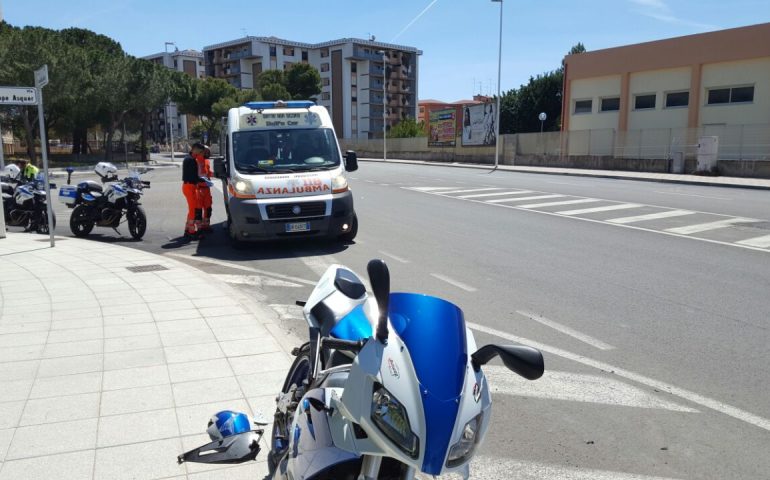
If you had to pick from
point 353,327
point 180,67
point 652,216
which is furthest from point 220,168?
point 180,67

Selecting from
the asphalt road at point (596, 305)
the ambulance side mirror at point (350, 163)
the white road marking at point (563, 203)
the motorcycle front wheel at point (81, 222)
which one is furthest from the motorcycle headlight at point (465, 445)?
the white road marking at point (563, 203)

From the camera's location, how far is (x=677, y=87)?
1502 inches

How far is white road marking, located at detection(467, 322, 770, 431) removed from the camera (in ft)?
13.5

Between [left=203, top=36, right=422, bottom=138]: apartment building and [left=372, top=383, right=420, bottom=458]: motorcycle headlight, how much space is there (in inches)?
4017

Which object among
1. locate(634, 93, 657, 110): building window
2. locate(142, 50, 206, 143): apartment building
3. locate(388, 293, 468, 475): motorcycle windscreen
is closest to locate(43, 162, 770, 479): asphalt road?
locate(388, 293, 468, 475): motorcycle windscreen

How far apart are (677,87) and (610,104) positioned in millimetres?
5129

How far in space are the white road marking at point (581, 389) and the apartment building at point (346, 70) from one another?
99.3 meters

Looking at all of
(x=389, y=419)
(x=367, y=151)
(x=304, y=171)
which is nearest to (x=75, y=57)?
(x=367, y=151)

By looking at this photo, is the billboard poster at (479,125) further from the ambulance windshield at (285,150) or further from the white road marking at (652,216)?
the ambulance windshield at (285,150)

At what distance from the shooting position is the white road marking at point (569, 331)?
556 cm

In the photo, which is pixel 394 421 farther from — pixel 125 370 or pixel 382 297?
pixel 125 370

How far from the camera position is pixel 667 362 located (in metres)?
5.12

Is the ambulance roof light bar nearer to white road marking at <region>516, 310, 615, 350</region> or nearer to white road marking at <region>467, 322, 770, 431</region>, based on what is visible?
white road marking at <region>516, 310, 615, 350</region>

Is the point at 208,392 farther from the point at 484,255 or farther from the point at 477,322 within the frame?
the point at 484,255
